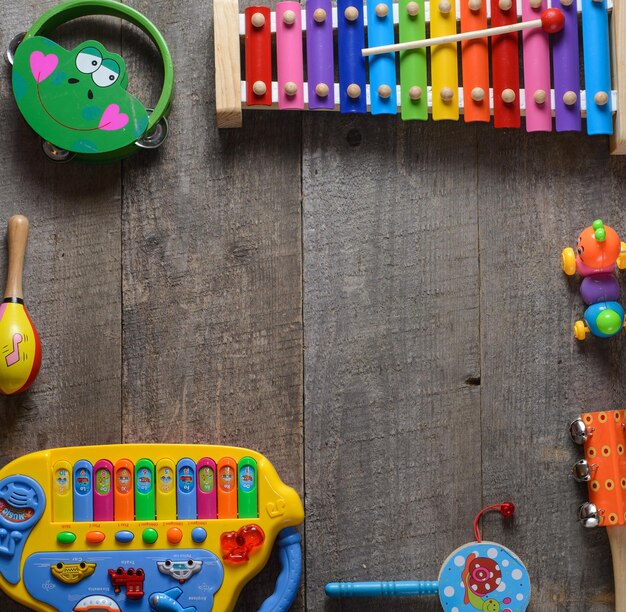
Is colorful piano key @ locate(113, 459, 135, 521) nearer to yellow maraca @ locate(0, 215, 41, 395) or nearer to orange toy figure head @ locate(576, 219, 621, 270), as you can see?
yellow maraca @ locate(0, 215, 41, 395)

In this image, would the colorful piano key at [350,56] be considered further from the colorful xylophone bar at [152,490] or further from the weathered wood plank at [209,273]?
the colorful xylophone bar at [152,490]

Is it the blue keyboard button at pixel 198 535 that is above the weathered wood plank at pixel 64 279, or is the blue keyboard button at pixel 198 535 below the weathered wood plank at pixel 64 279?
below

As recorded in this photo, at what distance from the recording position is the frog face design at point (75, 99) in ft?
4.11

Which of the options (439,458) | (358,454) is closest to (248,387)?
(358,454)

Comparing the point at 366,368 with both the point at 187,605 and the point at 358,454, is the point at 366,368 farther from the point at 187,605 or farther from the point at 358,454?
the point at 187,605

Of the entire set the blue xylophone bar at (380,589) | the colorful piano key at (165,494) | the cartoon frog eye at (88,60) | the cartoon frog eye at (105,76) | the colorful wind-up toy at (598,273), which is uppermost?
the cartoon frog eye at (88,60)

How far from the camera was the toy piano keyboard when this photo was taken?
1.20 metres

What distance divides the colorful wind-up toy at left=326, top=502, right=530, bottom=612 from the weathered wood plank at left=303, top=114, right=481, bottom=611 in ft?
0.12

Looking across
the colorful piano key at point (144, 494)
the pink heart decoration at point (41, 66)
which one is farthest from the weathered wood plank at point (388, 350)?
the pink heart decoration at point (41, 66)

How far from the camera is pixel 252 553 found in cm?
121

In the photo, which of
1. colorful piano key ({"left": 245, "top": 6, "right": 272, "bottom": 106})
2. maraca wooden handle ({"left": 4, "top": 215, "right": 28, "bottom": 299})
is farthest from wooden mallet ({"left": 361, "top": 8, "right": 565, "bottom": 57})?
maraca wooden handle ({"left": 4, "top": 215, "right": 28, "bottom": 299})

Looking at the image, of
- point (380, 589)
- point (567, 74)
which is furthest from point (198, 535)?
point (567, 74)

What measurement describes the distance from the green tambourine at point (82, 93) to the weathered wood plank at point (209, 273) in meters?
0.06

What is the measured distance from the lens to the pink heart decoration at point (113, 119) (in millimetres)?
1252
